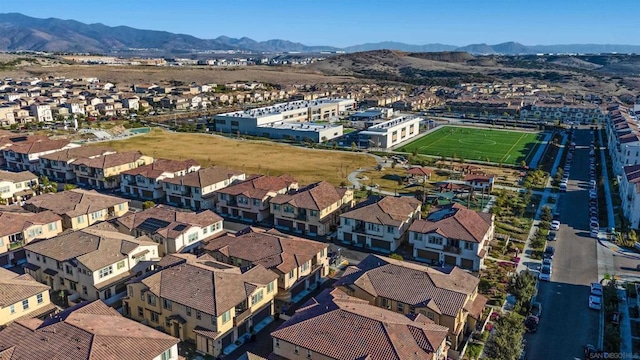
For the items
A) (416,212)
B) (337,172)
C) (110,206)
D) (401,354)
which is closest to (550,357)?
(401,354)

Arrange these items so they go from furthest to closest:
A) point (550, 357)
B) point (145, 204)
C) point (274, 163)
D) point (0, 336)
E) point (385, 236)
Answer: point (274, 163) < point (145, 204) < point (385, 236) < point (550, 357) < point (0, 336)

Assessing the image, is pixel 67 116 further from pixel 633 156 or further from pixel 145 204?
pixel 633 156

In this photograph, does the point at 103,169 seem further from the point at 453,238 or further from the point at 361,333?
the point at 361,333

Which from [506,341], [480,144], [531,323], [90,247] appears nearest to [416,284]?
[506,341]

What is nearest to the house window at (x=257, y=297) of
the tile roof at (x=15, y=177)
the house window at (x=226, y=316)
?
the house window at (x=226, y=316)

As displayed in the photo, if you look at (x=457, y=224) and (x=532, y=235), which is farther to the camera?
(x=532, y=235)

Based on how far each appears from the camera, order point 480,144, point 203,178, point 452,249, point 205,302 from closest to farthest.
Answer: point 205,302
point 452,249
point 203,178
point 480,144

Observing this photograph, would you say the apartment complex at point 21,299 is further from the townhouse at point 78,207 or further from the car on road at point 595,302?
the car on road at point 595,302
